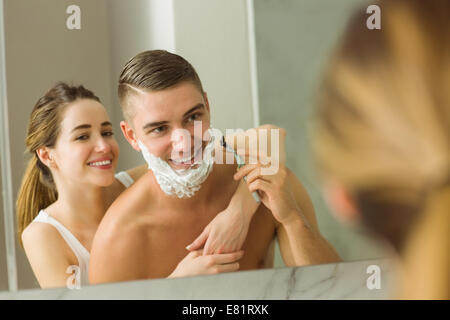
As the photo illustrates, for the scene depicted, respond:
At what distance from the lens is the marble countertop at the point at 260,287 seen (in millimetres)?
847

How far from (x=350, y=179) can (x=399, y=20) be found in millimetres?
296

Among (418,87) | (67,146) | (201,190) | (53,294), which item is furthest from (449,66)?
(53,294)

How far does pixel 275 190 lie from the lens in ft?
2.94

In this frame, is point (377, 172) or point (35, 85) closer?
point (35, 85)

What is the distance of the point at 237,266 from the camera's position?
2.87ft

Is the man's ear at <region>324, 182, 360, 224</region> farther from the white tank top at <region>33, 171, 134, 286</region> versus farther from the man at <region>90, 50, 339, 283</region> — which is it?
the white tank top at <region>33, 171, 134, 286</region>

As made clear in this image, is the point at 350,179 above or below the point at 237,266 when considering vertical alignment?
above

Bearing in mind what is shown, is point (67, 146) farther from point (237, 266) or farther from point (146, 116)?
point (237, 266)

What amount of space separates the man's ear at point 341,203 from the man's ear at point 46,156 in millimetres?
449

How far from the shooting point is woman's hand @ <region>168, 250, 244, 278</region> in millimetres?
851

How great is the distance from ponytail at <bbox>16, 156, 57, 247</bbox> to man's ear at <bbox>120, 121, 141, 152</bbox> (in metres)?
0.13

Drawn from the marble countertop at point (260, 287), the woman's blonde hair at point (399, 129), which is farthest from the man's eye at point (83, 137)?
the woman's blonde hair at point (399, 129)

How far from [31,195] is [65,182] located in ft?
0.17
